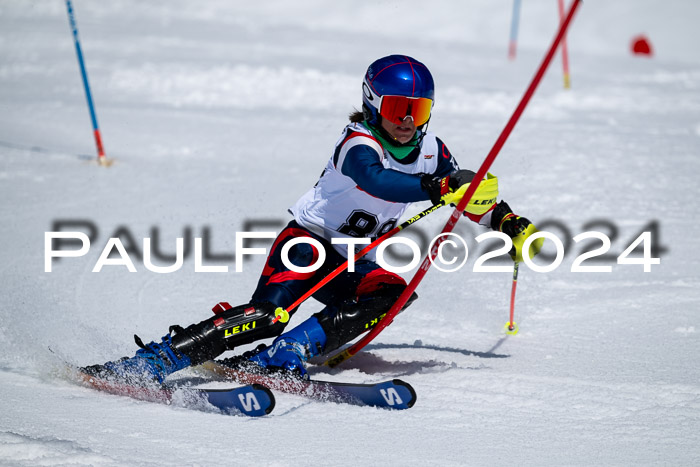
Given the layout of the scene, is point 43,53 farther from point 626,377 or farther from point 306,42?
point 626,377

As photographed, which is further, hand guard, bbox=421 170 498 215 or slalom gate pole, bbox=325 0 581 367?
hand guard, bbox=421 170 498 215

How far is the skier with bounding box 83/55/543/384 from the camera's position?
12.2ft

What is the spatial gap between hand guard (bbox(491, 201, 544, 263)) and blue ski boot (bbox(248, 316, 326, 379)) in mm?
1047

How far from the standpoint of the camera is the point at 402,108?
12.4 ft

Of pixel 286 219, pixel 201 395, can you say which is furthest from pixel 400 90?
pixel 286 219

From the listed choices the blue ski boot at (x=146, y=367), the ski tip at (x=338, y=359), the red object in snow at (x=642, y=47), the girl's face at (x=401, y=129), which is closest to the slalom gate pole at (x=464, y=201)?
the ski tip at (x=338, y=359)

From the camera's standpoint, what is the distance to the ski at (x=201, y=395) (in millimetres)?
3434

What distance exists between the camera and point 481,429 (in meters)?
A: 3.36

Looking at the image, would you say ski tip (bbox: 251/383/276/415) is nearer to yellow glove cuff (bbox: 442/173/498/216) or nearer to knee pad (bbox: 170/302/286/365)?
knee pad (bbox: 170/302/286/365)

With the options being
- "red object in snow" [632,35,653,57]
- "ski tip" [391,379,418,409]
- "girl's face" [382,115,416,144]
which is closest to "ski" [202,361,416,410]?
"ski tip" [391,379,418,409]

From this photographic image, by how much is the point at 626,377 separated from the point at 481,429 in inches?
41.9

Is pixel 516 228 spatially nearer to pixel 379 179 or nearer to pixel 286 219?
pixel 379 179

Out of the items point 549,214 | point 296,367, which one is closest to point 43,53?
point 549,214

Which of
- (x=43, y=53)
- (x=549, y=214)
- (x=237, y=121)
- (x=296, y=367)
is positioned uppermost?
(x=43, y=53)
